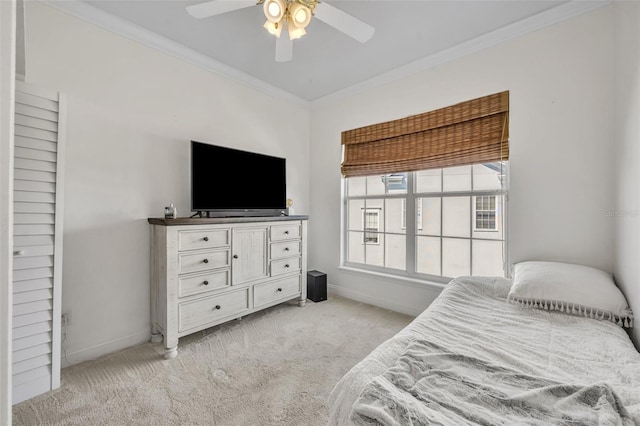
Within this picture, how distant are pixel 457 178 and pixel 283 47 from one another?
78.0 inches

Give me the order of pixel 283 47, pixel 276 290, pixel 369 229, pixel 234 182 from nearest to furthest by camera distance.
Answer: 1. pixel 283 47
2. pixel 234 182
3. pixel 276 290
4. pixel 369 229

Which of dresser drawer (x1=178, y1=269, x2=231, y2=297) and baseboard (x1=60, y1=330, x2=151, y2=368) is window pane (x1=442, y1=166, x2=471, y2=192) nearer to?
dresser drawer (x1=178, y1=269, x2=231, y2=297)

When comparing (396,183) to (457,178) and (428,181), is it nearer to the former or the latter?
(428,181)

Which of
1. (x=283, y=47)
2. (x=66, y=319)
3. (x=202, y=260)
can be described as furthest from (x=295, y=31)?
(x=66, y=319)

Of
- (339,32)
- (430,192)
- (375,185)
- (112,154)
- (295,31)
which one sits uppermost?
(339,32)

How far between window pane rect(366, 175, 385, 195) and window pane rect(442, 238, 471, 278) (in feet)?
2.96

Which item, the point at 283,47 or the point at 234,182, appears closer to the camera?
the point at 283,47

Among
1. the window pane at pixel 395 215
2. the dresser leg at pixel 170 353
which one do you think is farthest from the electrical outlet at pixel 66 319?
the window pane at pixel 395 215

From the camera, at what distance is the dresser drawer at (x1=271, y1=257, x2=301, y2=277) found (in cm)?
282

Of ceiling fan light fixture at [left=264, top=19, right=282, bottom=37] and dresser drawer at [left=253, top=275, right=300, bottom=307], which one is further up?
ceiling fan light fixture at [left=264, top=19, right=282, bottom=37]

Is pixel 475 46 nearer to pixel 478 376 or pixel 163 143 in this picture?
pixel 478 376

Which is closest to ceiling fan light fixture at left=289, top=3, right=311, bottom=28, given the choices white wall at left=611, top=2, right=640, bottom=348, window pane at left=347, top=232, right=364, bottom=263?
white wall at left=611, top=2, right=640, bottom=348

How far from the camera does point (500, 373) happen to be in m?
0.96

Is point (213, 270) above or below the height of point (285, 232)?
below
